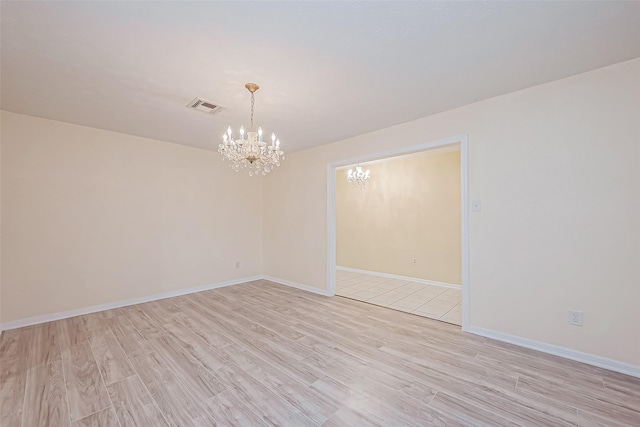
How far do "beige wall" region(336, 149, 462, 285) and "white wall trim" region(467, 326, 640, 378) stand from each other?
209 cm

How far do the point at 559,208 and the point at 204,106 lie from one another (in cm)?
378

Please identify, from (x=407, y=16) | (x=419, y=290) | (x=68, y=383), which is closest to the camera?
(x=407, y=16)

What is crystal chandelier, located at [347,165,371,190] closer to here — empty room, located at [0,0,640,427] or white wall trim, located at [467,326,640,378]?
empty room, located at [0,0,640,427]

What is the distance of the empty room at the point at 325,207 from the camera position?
1.70m

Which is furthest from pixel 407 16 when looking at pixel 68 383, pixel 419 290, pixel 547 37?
pixel 419 290

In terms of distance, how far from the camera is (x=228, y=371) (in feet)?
7.11

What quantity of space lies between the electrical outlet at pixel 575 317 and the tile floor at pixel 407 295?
1043 millimetres

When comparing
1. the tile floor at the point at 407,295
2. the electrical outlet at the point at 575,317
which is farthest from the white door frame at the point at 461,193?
the electrical outlet at the point at 575,317

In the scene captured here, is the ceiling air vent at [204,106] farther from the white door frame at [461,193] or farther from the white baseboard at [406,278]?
the white baseboard at [406,278]

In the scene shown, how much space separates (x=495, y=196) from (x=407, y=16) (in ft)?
6.76

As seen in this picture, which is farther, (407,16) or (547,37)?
(547,37)

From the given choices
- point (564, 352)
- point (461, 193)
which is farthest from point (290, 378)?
point (461, 193)

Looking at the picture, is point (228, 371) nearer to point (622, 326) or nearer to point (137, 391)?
point (137, 391)

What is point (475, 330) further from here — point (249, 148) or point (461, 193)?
point (249, 148)
